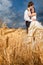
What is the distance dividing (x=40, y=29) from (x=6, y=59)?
0.95 m

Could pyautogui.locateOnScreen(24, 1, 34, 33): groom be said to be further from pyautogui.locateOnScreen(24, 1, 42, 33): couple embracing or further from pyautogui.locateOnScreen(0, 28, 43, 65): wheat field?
pyautogui.locateOnScreen(0, 28, 43, 65): wheat field

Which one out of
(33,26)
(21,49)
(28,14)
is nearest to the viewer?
(21,49)

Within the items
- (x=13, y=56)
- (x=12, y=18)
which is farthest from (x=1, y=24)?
(x=13, y=56)

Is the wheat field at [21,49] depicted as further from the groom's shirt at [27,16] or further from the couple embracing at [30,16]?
the groom's shirt at [27,16]

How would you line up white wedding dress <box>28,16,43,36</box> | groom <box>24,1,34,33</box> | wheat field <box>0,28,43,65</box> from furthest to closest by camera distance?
groom <box>24,1,34,33</box>
white wedding dress <box>28,16,43,36</box>
wheat field <box>0,28,43,65</box>

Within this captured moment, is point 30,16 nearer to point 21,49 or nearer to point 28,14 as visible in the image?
point 28,14

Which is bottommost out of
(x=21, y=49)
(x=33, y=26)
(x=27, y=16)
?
(x=21, y=49)

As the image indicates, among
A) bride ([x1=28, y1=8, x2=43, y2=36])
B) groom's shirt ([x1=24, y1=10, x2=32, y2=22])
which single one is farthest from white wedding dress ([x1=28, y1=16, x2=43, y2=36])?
groom's shirt ([x1=24, y1=10, x2=32, y2=22])

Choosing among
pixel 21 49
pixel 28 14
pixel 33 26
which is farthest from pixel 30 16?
pixel 21 49

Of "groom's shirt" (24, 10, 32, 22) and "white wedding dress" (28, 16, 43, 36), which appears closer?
"white wedding dress" (28, 16, 43, 36)

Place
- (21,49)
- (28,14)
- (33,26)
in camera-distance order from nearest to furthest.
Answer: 1. (21,49)
2. (33,26)
3. (28,14)

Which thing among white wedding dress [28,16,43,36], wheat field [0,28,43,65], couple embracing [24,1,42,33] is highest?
couple embracing [24,1,42,33]

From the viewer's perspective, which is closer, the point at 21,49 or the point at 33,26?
the point at 21,49

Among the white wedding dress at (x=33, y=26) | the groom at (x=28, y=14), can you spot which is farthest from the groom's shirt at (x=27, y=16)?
the white wedding dress at (x=33, y=26)
